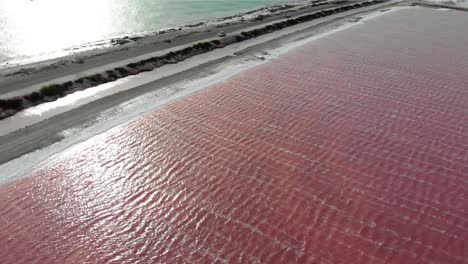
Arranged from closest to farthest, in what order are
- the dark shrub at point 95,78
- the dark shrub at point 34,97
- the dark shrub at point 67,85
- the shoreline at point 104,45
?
1. the dark shrub at point 34,97
2. the dark shrub at point 67,85
3. the dark shrub at point 95,78
4. the shoreline at point 104,45

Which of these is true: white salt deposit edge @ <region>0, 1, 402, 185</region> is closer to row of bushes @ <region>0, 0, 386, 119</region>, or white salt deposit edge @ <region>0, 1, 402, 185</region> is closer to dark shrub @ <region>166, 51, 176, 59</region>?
row of bushes @ <region>0, 0, 386, 119</region>

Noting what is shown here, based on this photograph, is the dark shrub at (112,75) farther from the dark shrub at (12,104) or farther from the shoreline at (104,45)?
the dark shrub at (12,104)

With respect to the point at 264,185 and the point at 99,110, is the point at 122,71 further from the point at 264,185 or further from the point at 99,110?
the point at 264,185

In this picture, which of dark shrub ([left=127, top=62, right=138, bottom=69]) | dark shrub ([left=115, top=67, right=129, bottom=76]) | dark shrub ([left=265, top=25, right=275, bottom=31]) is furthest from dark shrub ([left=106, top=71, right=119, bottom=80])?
dark shrub ([left=265, top=25, right=275, bottom=31])

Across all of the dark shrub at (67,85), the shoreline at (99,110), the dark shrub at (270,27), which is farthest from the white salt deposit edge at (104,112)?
the dark shrub at (270,27)

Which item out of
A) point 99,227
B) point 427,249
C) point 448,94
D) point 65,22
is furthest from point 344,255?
point 65,22

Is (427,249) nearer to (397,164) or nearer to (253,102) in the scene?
(397,164)
